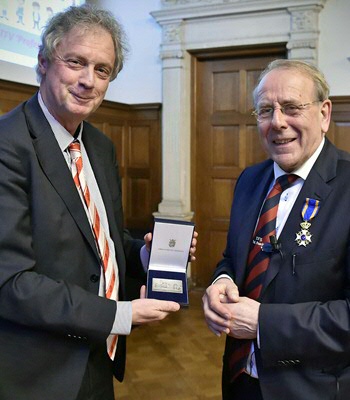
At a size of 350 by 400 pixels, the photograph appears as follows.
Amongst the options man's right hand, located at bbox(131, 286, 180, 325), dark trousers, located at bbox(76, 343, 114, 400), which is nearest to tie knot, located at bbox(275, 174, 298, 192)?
man's right hand, located at bbox(131, 286, 180, 325)

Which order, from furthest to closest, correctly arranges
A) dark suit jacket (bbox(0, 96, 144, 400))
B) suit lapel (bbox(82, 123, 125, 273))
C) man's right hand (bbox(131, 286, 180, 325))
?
suit lapel (bbox(82, 123, 125, 273))
man's right hand (bbox(131, 286, 180, 325))
dark suit jacket (bbox(0, 96, 144, 400))

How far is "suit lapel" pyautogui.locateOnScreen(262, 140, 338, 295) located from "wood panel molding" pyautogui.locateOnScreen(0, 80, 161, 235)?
3.86 meters

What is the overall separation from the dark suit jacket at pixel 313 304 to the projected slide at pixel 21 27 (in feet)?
10.8

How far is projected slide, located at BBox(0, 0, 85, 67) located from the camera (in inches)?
153

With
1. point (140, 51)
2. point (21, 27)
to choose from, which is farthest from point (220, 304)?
point (140, 51)

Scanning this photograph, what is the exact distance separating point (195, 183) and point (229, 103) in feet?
3.14

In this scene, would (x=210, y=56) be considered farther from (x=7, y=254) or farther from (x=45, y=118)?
(x=7, y=254)

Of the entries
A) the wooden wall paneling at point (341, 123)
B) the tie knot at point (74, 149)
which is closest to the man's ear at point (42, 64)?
the tie knot at point (74, 149)

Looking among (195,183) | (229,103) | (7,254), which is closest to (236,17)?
(229,103)

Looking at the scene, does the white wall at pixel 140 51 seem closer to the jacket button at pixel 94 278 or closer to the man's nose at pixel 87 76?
the man's nose at pixel 87 76

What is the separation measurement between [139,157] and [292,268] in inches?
166

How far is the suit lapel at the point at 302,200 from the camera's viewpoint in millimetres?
1376

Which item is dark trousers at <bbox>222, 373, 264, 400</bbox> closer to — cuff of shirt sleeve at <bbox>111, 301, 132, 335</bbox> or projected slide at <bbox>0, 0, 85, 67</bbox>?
cuff of shirt sleeve at <bbox>111, 301, 132, 335</bbox>

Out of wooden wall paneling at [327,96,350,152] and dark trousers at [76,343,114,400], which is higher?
wooden wall paneling at [327,96,350,152]
